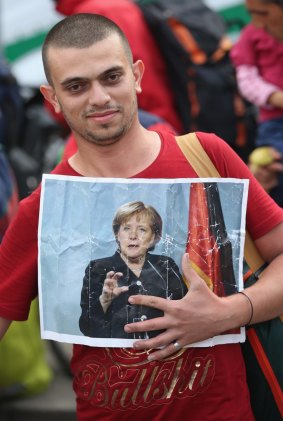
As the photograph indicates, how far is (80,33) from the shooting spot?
245 cm

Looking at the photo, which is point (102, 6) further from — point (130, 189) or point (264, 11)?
point (130, 189)

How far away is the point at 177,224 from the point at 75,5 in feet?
8.75

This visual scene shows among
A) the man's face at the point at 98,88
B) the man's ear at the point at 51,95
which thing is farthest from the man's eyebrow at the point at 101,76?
the man's ear at the point at 51,95

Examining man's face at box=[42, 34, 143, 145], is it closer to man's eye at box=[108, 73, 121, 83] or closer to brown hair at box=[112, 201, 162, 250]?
man's eye at box=[108, 73, 121, 83]

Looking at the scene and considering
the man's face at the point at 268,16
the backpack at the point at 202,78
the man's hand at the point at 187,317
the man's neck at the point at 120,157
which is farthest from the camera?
the backpack at the point at 202,78

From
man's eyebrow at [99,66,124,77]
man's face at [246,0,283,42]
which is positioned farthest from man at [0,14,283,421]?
man's face at [246,0,283,42]

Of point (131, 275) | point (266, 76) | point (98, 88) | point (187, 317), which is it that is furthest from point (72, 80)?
point (266, 76)

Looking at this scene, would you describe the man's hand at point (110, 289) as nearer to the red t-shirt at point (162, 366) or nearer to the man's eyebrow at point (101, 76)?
the red t-shirt at point (162, 366)

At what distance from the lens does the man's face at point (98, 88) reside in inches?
94.9

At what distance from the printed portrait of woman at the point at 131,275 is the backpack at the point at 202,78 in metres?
2.26

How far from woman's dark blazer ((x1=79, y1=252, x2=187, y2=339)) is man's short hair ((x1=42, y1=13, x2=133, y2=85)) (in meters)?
0.52

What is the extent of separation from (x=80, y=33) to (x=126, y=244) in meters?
0.55

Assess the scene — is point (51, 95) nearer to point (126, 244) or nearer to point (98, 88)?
point (98, 88)

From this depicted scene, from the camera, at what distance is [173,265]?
243cm
